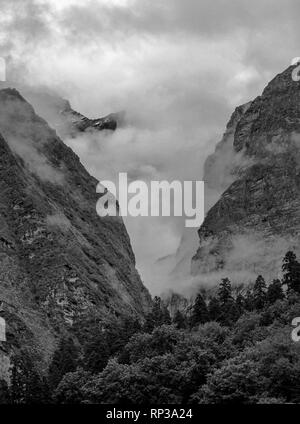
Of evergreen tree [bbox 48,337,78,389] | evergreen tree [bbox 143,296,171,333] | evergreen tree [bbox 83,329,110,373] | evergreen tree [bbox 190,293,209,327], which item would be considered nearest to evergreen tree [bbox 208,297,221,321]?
evergreen tree [bbox 190,293,209,327]

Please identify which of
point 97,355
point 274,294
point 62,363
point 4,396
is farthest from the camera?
point 274,294

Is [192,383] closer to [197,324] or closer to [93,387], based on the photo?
[93,387]

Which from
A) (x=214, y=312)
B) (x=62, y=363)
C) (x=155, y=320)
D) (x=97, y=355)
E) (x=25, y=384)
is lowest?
(x=25, y=384)

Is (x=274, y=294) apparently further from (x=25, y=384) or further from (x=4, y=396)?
(x=4, y=396)

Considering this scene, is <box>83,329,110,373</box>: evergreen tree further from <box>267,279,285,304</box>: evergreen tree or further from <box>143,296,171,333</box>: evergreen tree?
→ <box>267,279,285,304</box>: evergreen tree

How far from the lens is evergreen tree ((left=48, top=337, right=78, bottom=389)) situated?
5381 inches

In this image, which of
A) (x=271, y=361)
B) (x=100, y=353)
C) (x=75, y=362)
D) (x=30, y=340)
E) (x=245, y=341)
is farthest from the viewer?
(x=30, y=340)

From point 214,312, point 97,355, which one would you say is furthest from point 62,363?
point 214,312

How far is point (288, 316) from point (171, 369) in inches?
1048

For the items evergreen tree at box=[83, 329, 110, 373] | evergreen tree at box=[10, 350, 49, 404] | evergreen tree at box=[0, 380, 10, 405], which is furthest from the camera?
evergreen tree at box=[83, 329, 110, 373]

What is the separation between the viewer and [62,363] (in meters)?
147

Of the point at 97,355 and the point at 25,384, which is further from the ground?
the point at 97,355

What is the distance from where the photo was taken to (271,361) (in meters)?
95.4
